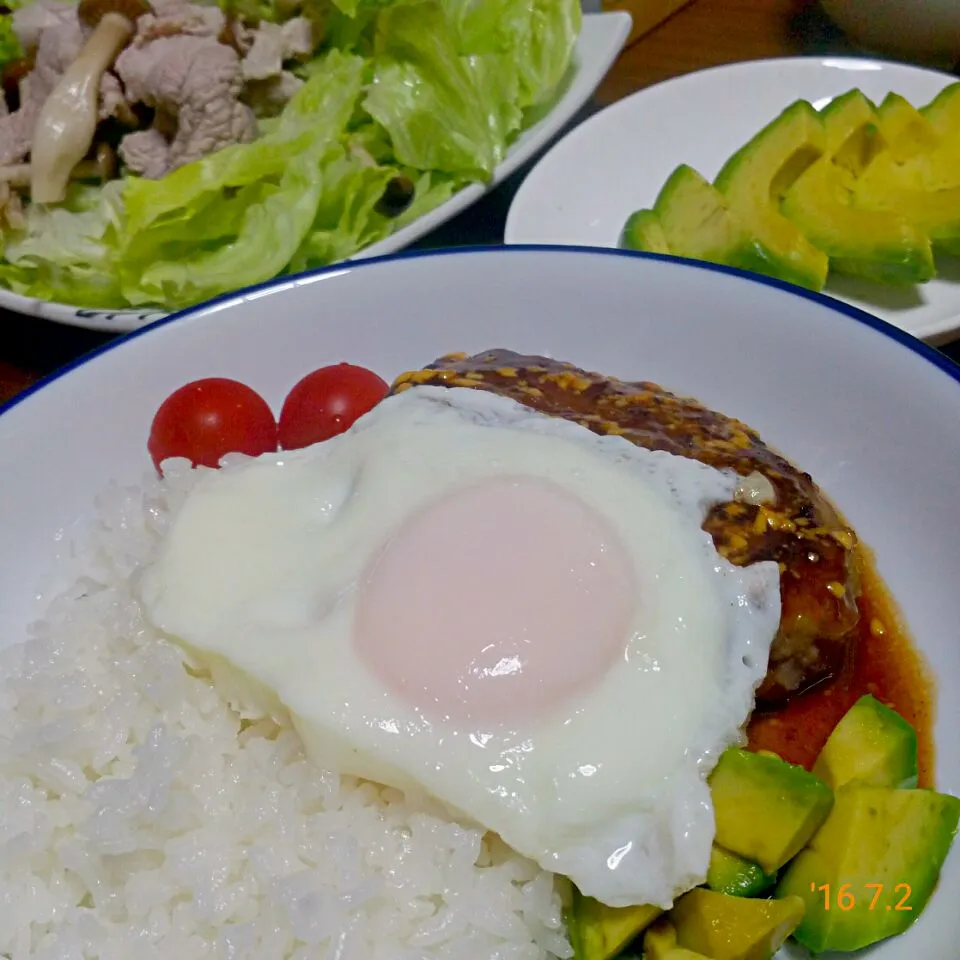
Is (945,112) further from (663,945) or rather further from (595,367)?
(663,945)

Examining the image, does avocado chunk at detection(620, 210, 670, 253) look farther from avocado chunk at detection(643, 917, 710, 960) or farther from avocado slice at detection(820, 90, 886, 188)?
avocado chunk at detection(643, 917, 710, 960)

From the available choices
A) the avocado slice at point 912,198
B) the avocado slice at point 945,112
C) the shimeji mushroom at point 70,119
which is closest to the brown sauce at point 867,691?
the avocado slice at point 912,198

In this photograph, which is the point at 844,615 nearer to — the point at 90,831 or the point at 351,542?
the point at 351,542

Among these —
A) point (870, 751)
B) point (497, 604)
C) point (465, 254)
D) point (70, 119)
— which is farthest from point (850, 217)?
point (70, 119)

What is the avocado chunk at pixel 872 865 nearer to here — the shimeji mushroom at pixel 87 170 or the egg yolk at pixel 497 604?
the egg yolk at pixel 497 604

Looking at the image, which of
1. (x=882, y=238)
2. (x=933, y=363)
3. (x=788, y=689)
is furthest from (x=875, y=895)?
(x=882, y=238)

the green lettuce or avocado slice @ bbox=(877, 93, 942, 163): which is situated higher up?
avocado slice @ bbox=(877, 93, 942, 163)

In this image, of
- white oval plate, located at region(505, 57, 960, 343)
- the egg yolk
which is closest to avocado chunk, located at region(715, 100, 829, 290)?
white oval plate, located at region(505, 57, 960, 343)
